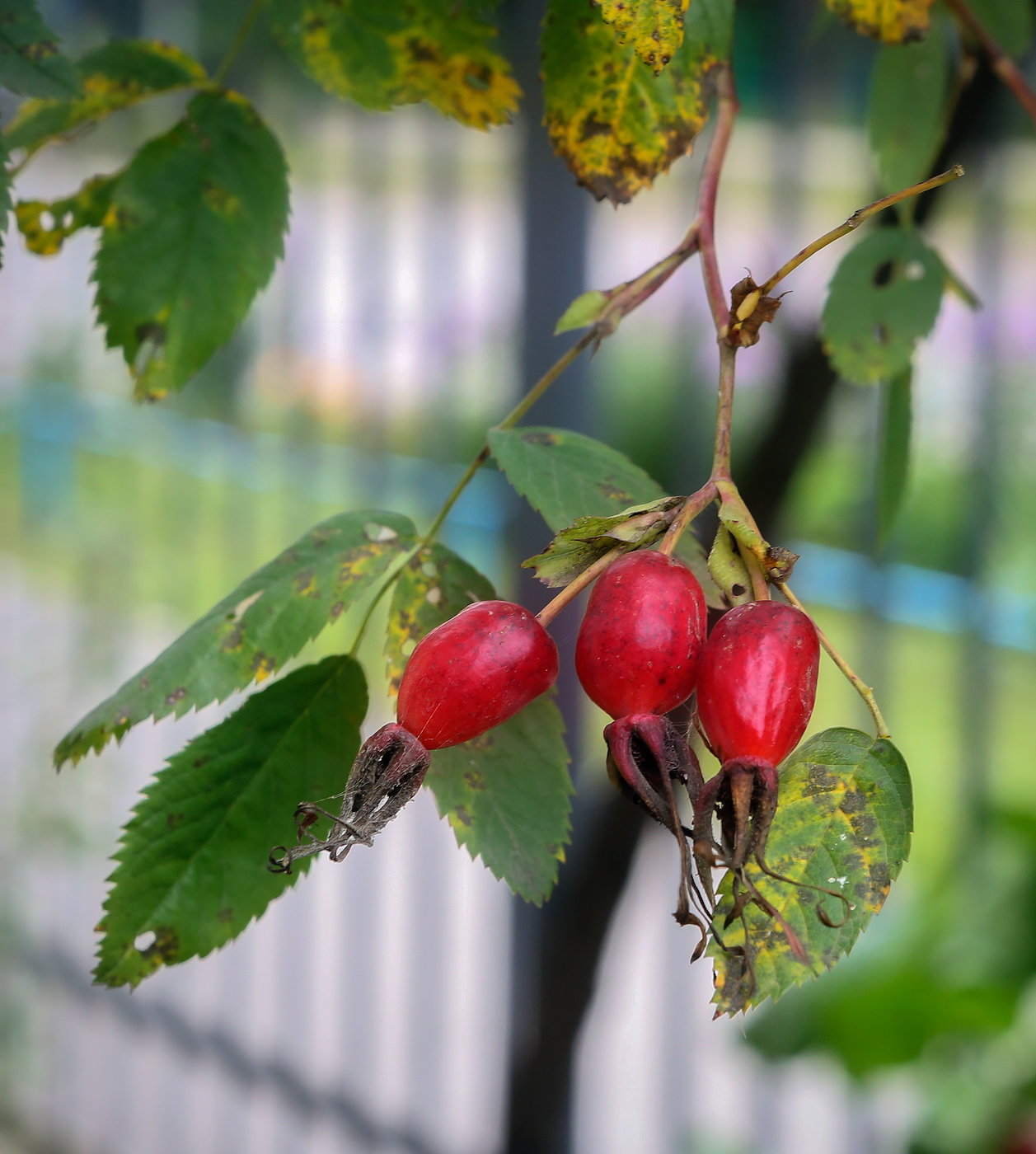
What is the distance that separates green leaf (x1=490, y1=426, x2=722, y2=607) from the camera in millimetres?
367

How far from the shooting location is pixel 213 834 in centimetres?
39

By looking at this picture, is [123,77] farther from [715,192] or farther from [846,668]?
[846,668]

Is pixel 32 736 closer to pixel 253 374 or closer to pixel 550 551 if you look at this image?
pixel 253 374

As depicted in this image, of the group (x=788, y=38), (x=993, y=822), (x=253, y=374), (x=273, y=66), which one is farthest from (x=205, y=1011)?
(x=788, y=38)

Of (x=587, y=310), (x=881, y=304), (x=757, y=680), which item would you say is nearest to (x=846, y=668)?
(x=757, y=680)

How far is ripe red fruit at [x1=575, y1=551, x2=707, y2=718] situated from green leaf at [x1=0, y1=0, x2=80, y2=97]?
27 cm

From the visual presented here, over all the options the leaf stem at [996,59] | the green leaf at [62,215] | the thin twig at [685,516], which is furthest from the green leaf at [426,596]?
the leaf stem at [996,59]

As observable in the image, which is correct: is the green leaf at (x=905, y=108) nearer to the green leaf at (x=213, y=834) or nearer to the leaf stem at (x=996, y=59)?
the leaf stem at (x=996, y=59)

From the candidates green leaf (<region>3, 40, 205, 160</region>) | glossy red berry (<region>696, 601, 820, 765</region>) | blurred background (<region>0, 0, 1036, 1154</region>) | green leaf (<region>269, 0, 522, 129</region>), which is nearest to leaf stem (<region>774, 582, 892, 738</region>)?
glossy red berry (<region>696, 601, 820, 765</region>)

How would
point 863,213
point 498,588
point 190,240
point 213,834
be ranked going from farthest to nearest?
point 498,588 → point 190,240 → point 213,834 → point 863,213

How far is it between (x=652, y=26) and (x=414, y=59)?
0.17 m

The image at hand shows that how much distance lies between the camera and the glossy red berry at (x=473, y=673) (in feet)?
1.01

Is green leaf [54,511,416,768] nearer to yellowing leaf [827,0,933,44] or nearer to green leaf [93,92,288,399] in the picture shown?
green leaf [93,92,288,399]

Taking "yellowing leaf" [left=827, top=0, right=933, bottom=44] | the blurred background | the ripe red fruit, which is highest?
"yellowing leaf" [left=827, top=0, right=933, bottom=44]
